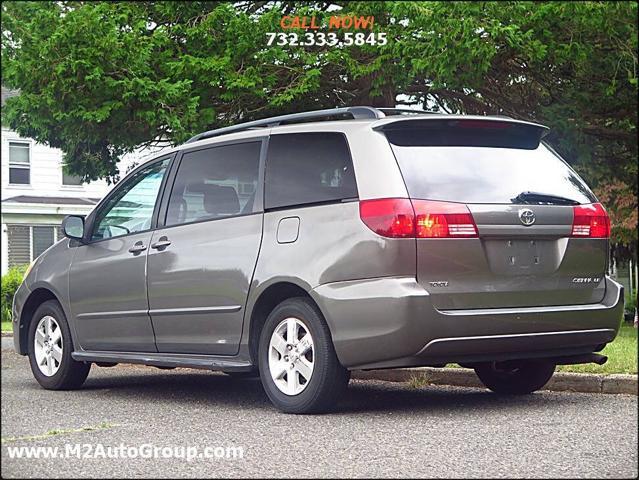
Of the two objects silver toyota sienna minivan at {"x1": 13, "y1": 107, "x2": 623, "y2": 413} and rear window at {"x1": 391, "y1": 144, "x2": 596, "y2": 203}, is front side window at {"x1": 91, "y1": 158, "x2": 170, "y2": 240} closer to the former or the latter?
silver toyota sienna minivan at {"x1": 13, "y1": 107, "x2": 623, "y2": 413}

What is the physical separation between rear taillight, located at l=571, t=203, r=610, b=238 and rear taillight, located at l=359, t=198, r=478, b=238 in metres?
0.85

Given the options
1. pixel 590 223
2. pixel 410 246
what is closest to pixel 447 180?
pixel 410 246

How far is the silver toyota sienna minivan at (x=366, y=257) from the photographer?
21.7 feet

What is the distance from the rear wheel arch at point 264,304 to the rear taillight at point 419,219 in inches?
31.5

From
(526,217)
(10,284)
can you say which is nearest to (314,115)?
(526,217)

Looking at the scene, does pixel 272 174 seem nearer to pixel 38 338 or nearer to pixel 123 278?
pixel 123 278

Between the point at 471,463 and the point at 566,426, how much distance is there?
4.42 ft

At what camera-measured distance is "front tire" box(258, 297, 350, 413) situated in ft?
22.4

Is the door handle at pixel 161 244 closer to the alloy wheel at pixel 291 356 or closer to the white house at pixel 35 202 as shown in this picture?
the alloy wheel at pixel 291 356

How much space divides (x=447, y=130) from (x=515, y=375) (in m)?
2.04

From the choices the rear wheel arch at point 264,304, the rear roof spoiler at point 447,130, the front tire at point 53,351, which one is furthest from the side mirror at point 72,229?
the rear roof spoiler at point 447,130

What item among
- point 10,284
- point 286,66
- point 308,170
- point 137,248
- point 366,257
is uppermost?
point 286,66

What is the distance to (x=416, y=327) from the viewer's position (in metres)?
6.49

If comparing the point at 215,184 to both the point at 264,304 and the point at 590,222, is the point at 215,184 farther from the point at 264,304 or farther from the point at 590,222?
the point at 590,222
